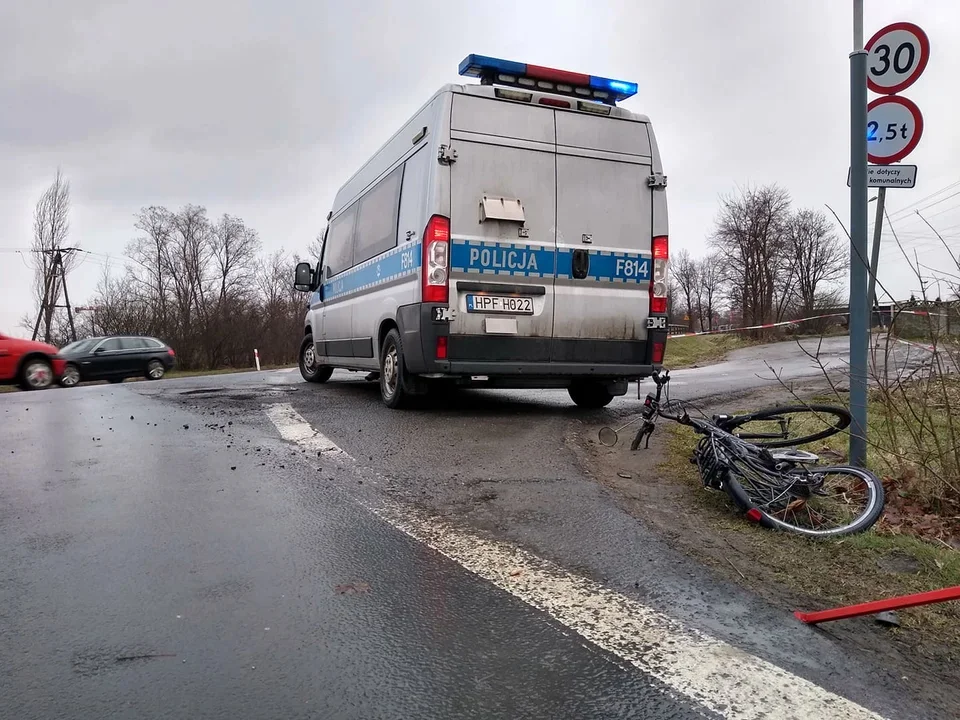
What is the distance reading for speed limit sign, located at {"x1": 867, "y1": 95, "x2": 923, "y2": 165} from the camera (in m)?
4.75

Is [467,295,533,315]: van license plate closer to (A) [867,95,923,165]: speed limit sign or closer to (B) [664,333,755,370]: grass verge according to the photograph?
(A) [867,95,923,165]: speed limit sign

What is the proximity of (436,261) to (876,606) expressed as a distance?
4.79 meters

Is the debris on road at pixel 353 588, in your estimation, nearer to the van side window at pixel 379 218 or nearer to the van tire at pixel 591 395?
the van side window at pixel 379 218

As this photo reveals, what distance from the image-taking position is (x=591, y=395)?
8.35m

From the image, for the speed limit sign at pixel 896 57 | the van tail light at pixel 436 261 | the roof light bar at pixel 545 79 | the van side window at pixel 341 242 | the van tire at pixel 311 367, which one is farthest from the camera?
the van tire at pixel 311 367

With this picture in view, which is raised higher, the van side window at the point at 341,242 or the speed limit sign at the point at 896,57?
the speed limit sign at the point at 896,57

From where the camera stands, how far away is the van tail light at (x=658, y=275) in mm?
7441

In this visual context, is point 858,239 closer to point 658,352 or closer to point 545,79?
point 658,352

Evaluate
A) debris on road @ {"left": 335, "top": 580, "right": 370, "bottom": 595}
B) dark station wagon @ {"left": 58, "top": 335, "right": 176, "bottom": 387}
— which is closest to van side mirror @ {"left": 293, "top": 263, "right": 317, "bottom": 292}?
debris on road @ {"left": 335, "top": 580, "right": 370, "bottom": 595}

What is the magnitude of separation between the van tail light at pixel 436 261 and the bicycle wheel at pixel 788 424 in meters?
3.00

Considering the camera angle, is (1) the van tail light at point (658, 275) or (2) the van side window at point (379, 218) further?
(2) the van side window at point (379, 218)

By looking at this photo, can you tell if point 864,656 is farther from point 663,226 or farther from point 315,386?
point 315,386

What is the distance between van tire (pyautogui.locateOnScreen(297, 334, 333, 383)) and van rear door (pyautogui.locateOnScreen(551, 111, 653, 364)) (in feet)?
18.2

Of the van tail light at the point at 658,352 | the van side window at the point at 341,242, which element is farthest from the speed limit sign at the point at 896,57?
the van side window at the point at 341,242
